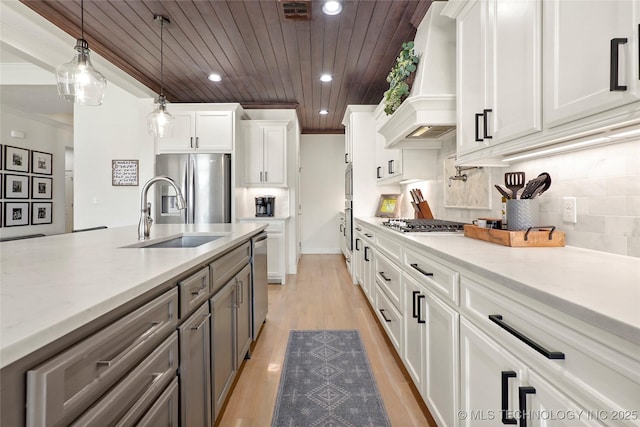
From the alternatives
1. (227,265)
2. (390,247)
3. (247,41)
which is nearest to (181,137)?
(247,41)

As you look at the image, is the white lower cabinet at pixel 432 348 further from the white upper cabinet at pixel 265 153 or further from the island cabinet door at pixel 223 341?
the white upper cabinet at pixel 265 153

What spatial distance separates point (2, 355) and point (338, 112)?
5626 millimetres

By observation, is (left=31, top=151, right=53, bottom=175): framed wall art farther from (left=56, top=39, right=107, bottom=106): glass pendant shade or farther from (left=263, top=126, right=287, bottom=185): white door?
(left=56, top=39, right=107, bottom=106): glass pendant shade

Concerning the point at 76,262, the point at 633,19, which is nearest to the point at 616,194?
the point at 633,19

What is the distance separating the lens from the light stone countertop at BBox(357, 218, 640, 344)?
621 mm

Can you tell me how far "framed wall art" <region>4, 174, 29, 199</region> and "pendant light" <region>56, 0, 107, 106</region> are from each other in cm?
531

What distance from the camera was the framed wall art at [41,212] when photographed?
A: 6152 millimetres

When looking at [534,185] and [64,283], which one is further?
[534,185]

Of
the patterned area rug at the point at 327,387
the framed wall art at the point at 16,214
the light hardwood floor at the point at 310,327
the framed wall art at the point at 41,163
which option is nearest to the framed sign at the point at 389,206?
the light hardwood floor at the point at 310,327

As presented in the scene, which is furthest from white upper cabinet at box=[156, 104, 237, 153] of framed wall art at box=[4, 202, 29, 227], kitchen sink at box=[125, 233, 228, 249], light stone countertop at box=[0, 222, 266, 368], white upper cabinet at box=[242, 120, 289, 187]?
framed wall art at box=[4, 202, 29, 227]

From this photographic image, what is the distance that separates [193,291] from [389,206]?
328cm

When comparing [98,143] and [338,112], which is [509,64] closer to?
[338,112]

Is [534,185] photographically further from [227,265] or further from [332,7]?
[332,7]

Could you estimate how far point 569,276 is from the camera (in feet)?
2.97
